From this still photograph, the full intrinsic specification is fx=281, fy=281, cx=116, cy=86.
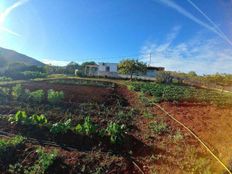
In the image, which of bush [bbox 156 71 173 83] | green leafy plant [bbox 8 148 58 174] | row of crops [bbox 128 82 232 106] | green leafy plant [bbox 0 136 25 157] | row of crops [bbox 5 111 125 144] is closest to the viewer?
green leafy plant [bbox 8 148 58 174]

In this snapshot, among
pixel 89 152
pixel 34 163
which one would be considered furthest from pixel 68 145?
pixel 34 163

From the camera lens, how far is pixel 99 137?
990cm

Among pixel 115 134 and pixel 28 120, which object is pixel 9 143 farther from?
pixel 115 134

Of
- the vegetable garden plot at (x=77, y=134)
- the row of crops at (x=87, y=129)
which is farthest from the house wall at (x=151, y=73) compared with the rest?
the row of crops at (x=87, y=129)

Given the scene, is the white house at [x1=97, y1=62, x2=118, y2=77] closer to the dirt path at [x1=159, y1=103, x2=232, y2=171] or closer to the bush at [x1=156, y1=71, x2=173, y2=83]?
the bush at [x1=156, y1=71, x2=173, y2=83]

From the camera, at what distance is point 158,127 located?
37.8 feet

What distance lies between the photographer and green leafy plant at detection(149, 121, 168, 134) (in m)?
11.2

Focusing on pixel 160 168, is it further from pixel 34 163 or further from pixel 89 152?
pixel 34 163

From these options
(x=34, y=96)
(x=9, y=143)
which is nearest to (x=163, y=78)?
(x=34, y=96)

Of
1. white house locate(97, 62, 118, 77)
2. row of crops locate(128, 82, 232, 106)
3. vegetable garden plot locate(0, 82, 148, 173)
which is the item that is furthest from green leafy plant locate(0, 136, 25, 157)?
white house locate(97, 62, 118, 77)

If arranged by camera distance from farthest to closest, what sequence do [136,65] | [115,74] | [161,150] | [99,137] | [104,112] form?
[115,74], [136,65], [104,112], [99,137], [161,150]

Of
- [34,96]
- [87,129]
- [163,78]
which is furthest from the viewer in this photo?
[163,78]

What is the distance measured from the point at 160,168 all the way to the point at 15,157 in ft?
14.2

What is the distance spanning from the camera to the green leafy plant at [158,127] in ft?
36.9
